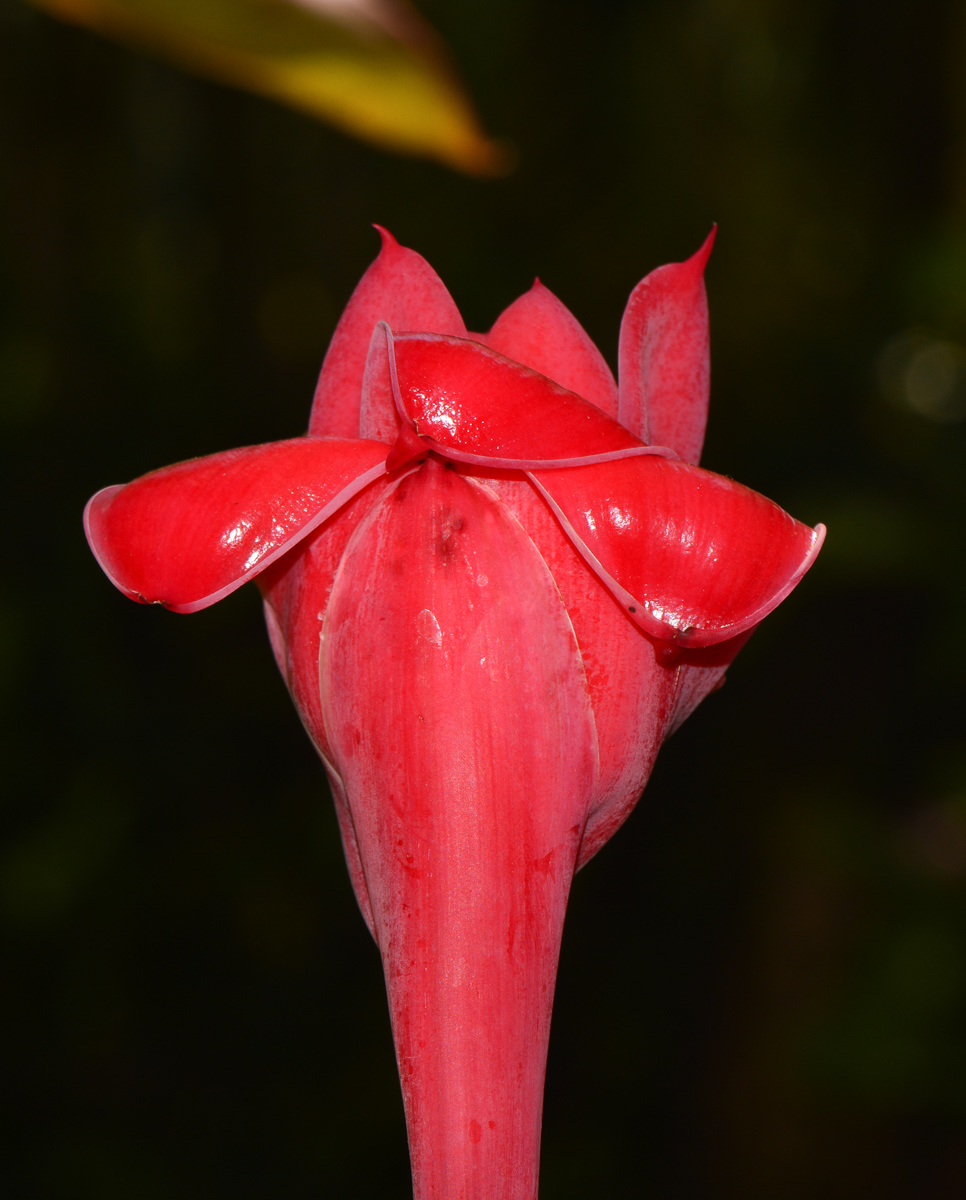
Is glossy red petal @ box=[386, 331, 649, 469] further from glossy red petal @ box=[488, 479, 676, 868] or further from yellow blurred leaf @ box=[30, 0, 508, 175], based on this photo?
yellow blurred leaf @ box=[30, 0, 508, 175]

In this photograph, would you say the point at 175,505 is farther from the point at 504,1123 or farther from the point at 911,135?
the point at 911,135

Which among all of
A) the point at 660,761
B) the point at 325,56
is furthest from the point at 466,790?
the point at 660,761

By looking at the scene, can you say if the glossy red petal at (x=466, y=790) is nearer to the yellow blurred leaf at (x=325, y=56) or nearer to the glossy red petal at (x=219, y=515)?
the glossy red petal at (x=219, y=515)

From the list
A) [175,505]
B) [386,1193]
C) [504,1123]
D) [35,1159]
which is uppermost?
[175,505]

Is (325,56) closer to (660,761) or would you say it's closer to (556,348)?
(556,348)

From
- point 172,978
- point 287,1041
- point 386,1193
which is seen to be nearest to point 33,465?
point 172,978

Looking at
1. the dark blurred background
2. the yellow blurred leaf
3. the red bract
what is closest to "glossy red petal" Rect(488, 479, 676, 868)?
the red bract

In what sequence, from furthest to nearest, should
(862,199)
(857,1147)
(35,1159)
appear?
1. (862,199)
2. (857,1147)
3. (35,1159)
